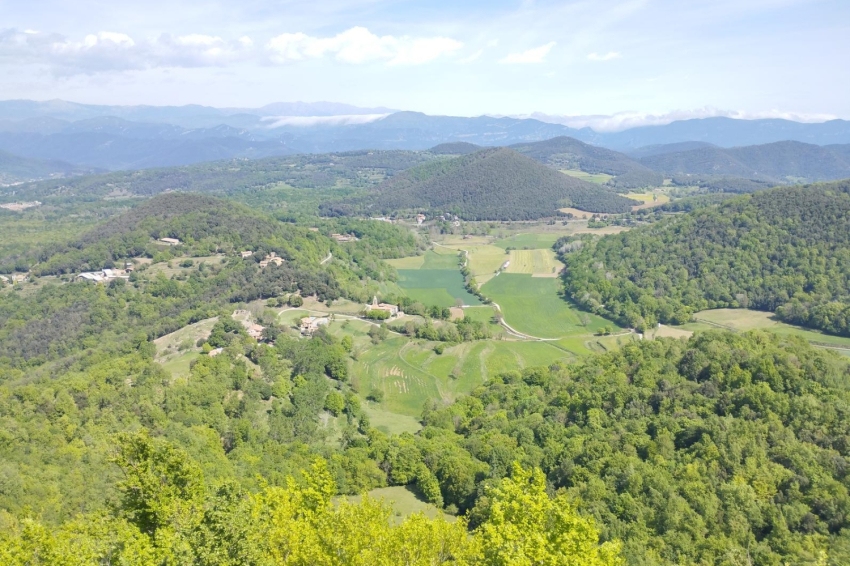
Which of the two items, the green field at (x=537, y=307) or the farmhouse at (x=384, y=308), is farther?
the farmhouse at (x=384, y=308)

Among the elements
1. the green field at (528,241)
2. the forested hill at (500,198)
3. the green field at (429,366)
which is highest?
the forested hill at (500,198)

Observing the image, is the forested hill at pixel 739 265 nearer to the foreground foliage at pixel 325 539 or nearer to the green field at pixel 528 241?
the green field at pixel 528 241

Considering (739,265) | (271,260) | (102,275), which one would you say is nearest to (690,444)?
(739,265)

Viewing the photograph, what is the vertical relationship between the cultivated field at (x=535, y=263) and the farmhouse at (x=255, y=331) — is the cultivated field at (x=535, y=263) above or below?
above

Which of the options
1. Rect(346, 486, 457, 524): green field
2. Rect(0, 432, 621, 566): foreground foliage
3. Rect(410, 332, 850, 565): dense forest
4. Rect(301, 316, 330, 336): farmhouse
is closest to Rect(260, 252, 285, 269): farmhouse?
Rect(301, 316, 330, 336): farmhouse

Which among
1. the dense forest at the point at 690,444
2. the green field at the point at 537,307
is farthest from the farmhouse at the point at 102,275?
the dense forest at the point at 690,444

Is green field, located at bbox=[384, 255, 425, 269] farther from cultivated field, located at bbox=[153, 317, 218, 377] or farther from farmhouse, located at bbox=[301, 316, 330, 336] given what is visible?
cultivated field, located at bbox=[153, 317, 218, 377]

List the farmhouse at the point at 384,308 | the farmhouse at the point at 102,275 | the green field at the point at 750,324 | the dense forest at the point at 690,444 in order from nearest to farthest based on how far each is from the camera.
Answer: the dense forest at the point at 690,444, the green field at the point at 750,324, the farmhouse at the point at 384,308, the farmhouse at the point at 102,275
